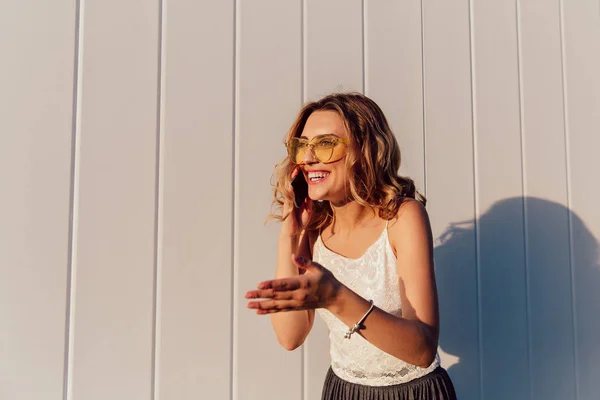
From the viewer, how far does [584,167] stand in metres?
1.63

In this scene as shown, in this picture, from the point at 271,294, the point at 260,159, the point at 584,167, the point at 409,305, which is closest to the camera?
the point at 271,294

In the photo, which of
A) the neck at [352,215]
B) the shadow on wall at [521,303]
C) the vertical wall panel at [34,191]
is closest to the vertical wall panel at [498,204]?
the shadow on wall at [521,303]

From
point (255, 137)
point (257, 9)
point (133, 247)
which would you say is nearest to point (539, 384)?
point (255, 137)

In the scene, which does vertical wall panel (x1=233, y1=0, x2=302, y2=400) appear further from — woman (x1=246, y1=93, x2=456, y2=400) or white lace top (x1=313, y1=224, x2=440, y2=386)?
white lace top (x1=313, y1=224, x2=440, y2=386)

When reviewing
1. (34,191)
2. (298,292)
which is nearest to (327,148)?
(298,292)

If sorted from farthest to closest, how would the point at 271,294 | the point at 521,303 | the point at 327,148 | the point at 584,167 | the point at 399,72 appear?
the point at 584,167
the point at 521,303
the point at 399,72
the point at 327,148
the point at 271,294

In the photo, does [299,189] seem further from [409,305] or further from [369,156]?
[409,305]

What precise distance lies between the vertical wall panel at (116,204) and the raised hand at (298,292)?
0.55 m

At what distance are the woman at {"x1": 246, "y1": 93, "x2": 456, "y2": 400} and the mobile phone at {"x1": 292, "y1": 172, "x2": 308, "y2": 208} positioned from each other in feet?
0.05

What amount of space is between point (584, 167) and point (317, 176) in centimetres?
115

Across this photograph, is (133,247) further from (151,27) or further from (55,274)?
(151,27)

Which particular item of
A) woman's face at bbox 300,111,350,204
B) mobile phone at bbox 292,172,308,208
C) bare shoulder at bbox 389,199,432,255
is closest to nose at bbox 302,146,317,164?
woman's face at bbox 300,111,350,204

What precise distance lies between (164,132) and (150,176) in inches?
5.0

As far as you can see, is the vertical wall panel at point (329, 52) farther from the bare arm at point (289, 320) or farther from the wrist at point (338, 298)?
the wrist at point (338, 298)
